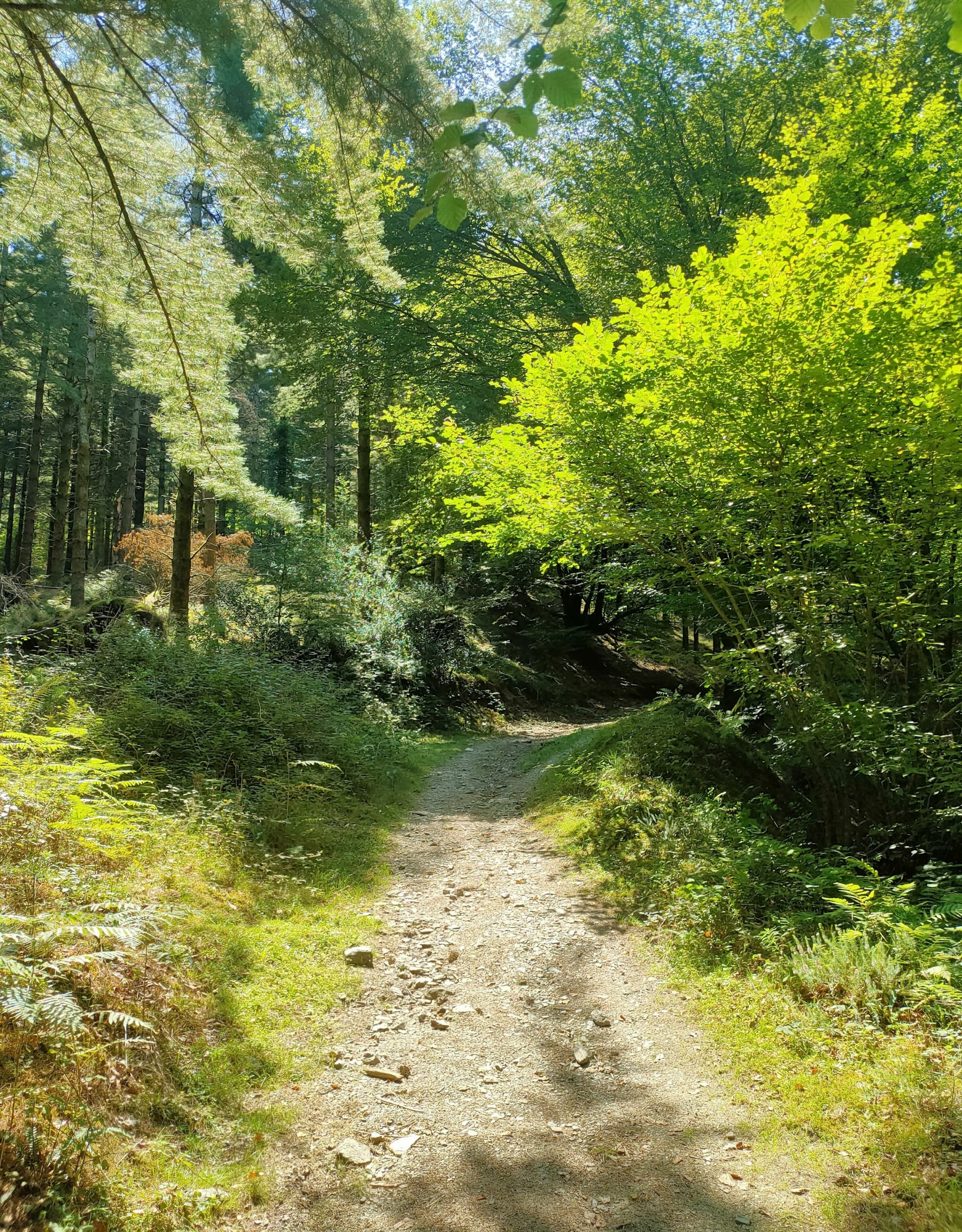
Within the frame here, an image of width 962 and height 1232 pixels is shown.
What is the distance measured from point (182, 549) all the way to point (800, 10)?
11247 mm

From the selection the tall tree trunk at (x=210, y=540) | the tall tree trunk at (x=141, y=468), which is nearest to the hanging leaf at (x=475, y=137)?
the tall tree trunk at (x=210, y=540)

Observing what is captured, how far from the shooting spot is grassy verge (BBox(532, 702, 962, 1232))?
8.72 feet

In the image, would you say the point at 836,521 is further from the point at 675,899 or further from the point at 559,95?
the point at 559,95

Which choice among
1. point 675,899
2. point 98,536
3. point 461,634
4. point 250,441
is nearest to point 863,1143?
point 675,899

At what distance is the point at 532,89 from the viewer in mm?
1769

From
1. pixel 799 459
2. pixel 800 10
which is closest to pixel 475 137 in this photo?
pixel 800 10

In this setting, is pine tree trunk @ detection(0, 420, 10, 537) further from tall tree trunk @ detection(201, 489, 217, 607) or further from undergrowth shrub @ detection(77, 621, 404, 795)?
undergrowth shrub @ detection(77, 621, 404, 795)

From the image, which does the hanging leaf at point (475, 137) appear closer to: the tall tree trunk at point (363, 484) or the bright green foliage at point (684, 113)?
the bright green foliage at point (684, 113)

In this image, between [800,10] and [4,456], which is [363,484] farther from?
[4,456]

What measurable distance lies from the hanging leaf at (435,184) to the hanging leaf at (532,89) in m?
0.26

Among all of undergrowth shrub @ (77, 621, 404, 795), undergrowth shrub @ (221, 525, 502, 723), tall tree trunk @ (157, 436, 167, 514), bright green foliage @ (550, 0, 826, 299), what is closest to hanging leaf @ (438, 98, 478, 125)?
undergrowth shrub @ (77, 621, 404, 795)

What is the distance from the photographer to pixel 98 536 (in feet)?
100

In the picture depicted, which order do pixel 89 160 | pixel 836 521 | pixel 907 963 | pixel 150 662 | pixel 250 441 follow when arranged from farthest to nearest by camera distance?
pixel 250 441 → pixel 150 662 → pixel 836 521 → pixel 89 160 → pixel 907 963

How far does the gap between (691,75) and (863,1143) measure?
47.1ft
